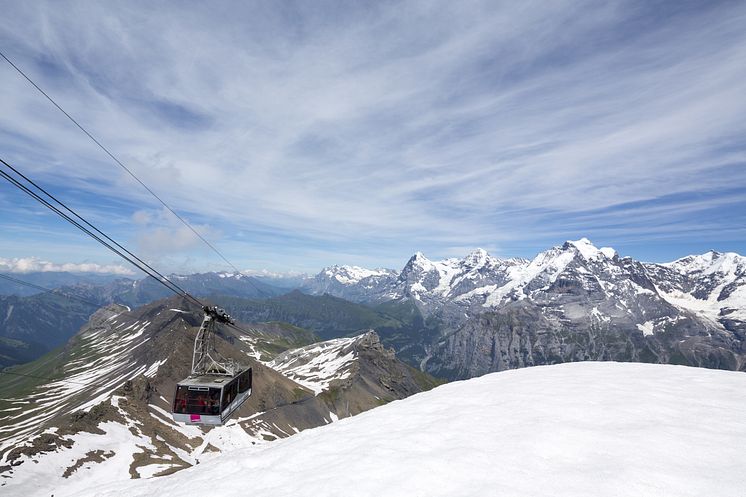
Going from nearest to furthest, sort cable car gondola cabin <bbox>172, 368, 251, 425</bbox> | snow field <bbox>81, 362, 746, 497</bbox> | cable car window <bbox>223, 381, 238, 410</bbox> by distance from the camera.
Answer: snow field <bbox>81, 362, 746, 497</bbox> → cable car gondola cabin <bbox>172, 368, 251, 425</bbox> → cable car window <bbox>223, 381, 238, 410</bbox>

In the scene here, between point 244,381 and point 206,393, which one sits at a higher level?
point 206,393

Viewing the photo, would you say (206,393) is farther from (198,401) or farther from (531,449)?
(531,449)

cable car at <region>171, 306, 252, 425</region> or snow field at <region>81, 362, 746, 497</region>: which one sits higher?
snow field at <region>81, 362, 746, 497</region>

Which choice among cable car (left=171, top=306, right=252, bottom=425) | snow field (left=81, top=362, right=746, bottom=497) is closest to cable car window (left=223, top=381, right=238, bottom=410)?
cable car (left=171, top=306, right=252, bottom=425)

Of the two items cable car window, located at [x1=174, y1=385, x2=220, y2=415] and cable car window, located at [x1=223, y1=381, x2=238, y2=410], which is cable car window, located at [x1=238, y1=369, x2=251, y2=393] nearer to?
cable car window, located at [x1=223, y1=381, x2=238, y2=410]

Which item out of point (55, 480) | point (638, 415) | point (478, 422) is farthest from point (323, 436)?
point (55, 480)

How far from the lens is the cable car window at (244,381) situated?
44.6 m

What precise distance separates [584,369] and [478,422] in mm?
11309

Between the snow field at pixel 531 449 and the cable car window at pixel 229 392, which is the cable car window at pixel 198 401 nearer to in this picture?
the cable car window at pixel 229 392

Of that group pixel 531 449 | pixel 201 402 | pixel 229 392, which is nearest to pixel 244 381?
pixel 229 392

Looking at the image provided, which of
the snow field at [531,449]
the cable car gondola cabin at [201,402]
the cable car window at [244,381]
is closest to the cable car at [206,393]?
the cable car gondola cabin at [201,402]

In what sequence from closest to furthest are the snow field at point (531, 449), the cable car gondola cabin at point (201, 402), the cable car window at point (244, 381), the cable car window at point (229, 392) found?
the snow field at point (531, 449), the cable car gondola cabin at point (201, 402), the cable car window at point (229, 392), the cable car window at point (244, 381)

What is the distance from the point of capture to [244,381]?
152 ft

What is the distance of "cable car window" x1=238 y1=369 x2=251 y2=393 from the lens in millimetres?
44562
